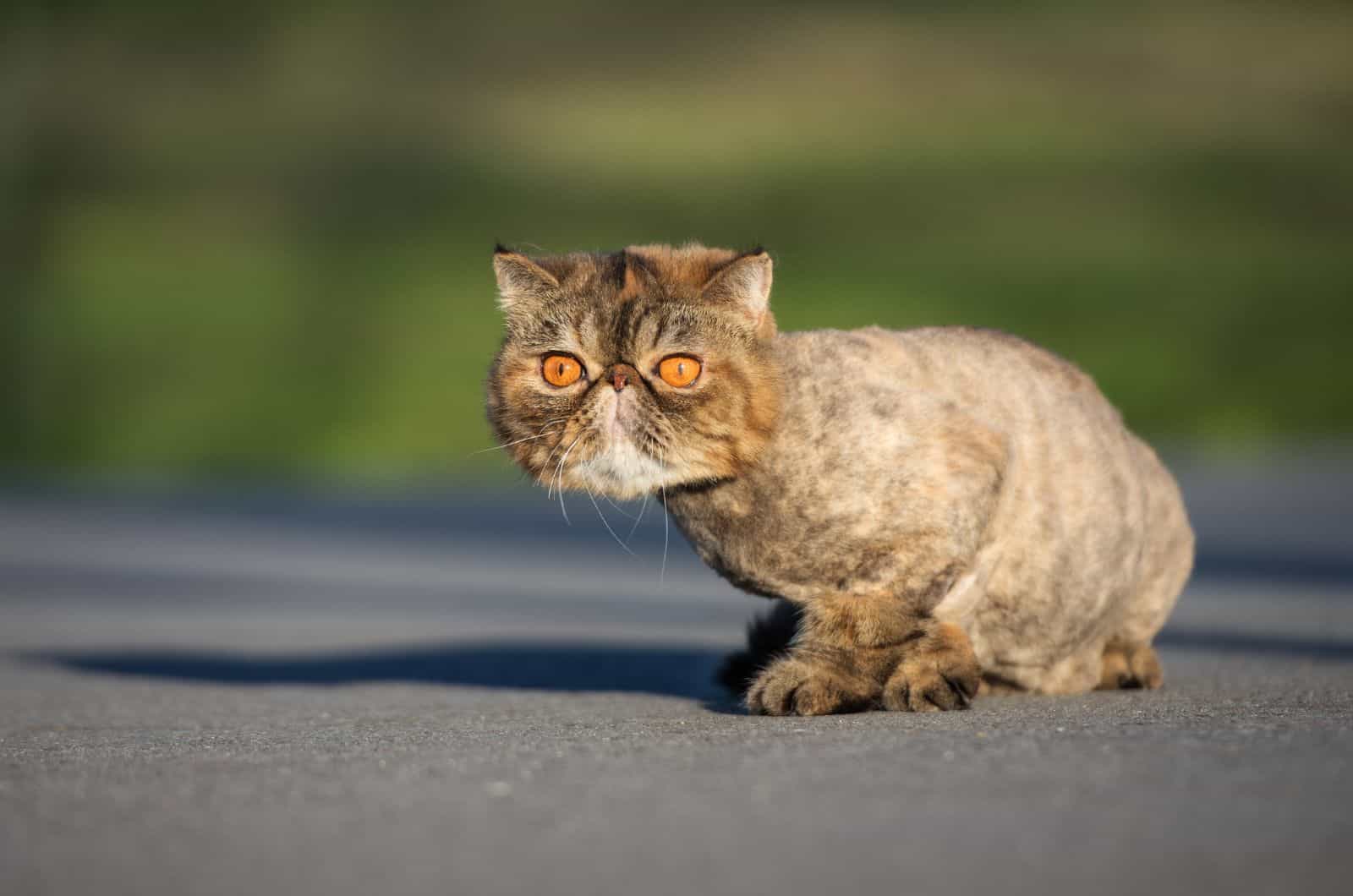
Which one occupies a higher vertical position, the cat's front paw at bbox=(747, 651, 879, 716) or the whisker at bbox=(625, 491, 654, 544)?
the whisker at bbox=(625, 491, 654, 544)

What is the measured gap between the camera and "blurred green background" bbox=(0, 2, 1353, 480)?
18.9 m

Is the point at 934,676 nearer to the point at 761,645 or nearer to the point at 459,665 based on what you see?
the point at 761,645

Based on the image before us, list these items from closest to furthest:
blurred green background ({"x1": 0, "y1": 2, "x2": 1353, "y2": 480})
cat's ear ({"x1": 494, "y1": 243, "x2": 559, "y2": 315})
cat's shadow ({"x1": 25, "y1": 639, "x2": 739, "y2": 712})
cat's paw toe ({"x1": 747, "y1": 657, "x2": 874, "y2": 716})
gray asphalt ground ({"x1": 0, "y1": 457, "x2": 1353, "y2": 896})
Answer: gray asphalt ground ({"x1": 0, "y1": 457, "x2": 1353, "y2": 896}) < cat's paw toe ({"x1": 747, "y1": 657, "x2": 874, "y2": 716}) < cat's ear ({"x1": 494, "y1": 243, "x2": 559, "y2": 315}) < cat's shadow ({"x1": 25, "y1": 639, "x2": 739, "y2": 712}) < blurred green background ({"x1": 0, "y1": 2, "x2": 1353, "y2": 480})

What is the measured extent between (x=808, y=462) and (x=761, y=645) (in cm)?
92

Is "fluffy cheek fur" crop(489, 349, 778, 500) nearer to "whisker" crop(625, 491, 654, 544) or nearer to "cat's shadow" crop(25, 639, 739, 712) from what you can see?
"whisker" crop(625, 491, 654, 544)

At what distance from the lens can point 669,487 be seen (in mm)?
4574

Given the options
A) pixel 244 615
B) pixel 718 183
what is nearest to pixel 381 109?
pixel 718 183

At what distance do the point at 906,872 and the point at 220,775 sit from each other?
Answer: 63.3 inches

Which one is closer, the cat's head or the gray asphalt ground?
the gray asphalt ground

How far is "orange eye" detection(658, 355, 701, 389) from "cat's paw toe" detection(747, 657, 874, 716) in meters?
0.81

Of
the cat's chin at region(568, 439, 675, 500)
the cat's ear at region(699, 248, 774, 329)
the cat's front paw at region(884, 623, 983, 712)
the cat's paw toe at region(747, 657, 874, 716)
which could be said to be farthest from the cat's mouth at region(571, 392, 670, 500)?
the cat's front paw at region(884, 623, 983, 712)

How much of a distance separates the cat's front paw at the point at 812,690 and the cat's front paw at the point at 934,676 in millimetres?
74

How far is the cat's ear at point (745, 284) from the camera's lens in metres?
4.37

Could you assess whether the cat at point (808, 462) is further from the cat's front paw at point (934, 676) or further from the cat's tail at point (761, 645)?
the cat's tail at point (761, 645)
